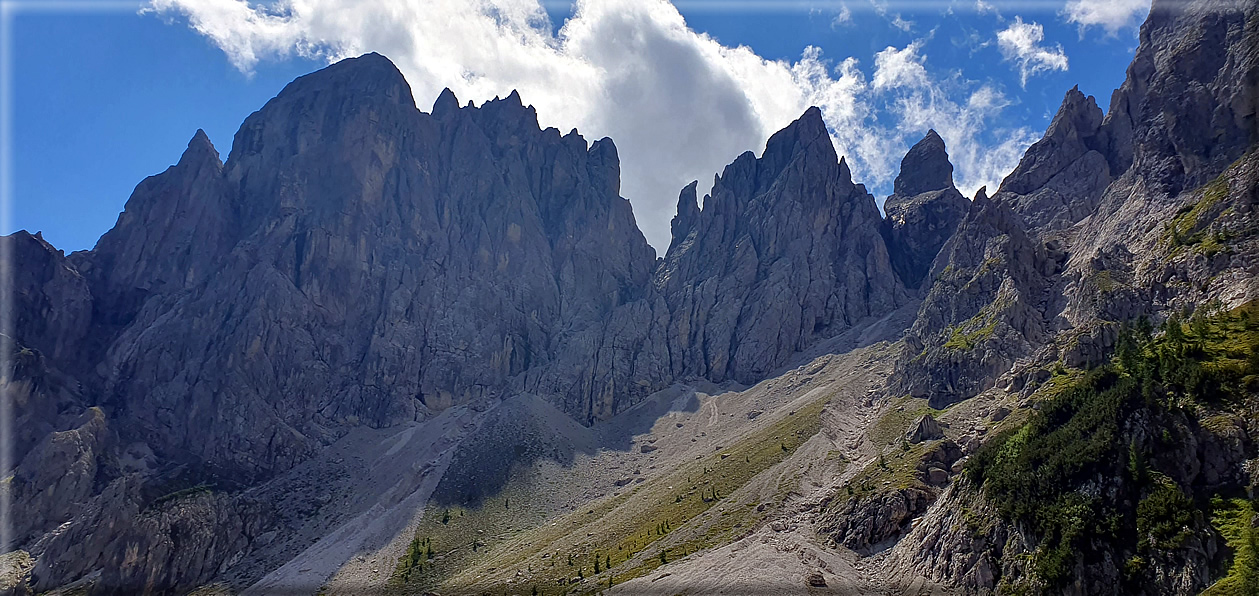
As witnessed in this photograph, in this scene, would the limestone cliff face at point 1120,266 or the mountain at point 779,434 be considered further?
the mountain at point 779,434

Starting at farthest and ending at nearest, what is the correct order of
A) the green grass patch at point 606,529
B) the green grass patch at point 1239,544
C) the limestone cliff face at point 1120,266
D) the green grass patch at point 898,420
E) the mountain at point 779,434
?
the green grass patch at point 898,420, the green grass patch at point 606,529, the mountain at point 779,434, the limestone cliff face at point 1120,266, the green grass patch at point 1239,544

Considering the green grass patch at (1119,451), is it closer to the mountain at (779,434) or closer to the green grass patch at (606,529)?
the mountain at (779,434)

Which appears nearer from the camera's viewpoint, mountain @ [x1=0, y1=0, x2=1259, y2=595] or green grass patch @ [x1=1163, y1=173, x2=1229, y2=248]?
mountain @ [x1=0, y1=0, x2=1259, y2=595]

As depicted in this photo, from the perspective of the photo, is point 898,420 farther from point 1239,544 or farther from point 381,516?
point 381,516

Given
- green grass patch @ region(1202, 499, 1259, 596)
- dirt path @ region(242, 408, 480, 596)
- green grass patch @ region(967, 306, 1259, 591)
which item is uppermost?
dirt path @ region(242, 408, 480, 596)

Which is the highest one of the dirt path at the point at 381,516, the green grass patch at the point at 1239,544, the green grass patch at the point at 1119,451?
the dirt path at the point at 381,516

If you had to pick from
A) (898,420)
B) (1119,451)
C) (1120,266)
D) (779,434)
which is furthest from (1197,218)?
(779,434)

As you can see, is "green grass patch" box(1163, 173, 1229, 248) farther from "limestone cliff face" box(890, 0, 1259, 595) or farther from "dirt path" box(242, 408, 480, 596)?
"dirt path" box(242, 408, 480, 596)

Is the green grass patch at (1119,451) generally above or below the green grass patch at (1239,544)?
above

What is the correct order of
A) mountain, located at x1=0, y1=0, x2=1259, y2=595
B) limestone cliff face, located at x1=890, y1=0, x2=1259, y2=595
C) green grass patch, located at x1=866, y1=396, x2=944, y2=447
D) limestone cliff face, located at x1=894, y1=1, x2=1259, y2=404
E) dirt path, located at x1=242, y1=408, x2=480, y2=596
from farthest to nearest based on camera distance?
1. limestone cliff face, located at x1=894, y1=1, x2=1259, y2=404
2. green grass patch, located at x1=866, y1=396, x2=944, y2=447
3. dirt path, located at x1=242, y1=408, x2=480, y2=596
4. mountain, located at x1=0, y1=0, x2=1259, y2=595
5. limestone cliff face, located at x1=890, y1=0, x2=1259, y2=595

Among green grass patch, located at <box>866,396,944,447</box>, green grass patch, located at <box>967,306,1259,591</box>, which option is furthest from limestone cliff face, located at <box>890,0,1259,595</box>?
green grass patch, located at <box>866,396,944,447</box>

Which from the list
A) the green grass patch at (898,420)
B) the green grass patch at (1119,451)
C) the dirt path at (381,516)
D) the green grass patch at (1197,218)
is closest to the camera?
the green grass patch at (1119,451)

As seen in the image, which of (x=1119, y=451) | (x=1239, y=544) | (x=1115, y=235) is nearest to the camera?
(x=1239, y=544)

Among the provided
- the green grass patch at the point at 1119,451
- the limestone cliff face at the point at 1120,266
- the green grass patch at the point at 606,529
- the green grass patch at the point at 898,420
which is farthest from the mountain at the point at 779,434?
the green grass patch at the point at 898,420
